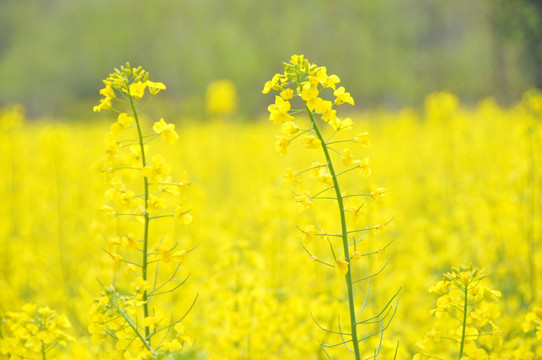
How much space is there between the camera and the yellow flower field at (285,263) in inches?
69.7

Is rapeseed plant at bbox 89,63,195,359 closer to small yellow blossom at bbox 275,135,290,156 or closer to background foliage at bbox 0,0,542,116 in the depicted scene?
small yellow blossom at bbox 275,135,290,156

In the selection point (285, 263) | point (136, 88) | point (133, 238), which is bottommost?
point (133, 238)

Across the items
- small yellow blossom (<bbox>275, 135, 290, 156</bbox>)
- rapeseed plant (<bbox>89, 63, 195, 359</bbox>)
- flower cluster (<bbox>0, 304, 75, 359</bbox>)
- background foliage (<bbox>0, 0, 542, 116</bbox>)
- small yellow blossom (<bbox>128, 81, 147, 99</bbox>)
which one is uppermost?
background foliage (<bbox>0, 0, 542, 116</bbox>)

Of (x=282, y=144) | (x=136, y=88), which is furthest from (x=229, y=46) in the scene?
(x=282, y=144)

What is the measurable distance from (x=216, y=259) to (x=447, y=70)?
15.2 meters

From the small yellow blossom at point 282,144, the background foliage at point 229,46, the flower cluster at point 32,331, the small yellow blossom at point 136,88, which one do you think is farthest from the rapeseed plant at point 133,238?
the background foliage at point 229,46

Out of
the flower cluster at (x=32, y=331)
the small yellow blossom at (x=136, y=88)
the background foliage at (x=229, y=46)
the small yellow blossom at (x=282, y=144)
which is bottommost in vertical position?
the flower cluster at (x=32, y=331)

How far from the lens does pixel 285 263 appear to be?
432cm

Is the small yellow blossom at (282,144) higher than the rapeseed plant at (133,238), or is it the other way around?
the small yellow blossom at (282,144)

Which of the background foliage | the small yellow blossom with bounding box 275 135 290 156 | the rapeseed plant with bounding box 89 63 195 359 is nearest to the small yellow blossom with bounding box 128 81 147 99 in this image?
the rapeseed plant with bounding box 89 63 195 359

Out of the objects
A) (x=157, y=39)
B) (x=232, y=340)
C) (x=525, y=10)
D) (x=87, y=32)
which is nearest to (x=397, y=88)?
(x=157, y=39)

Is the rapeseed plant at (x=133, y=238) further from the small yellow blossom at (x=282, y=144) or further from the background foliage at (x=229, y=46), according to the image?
the background foliage at (x=229, y=46)

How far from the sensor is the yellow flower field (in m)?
1.77

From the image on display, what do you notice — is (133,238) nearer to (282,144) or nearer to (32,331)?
(32,331)
